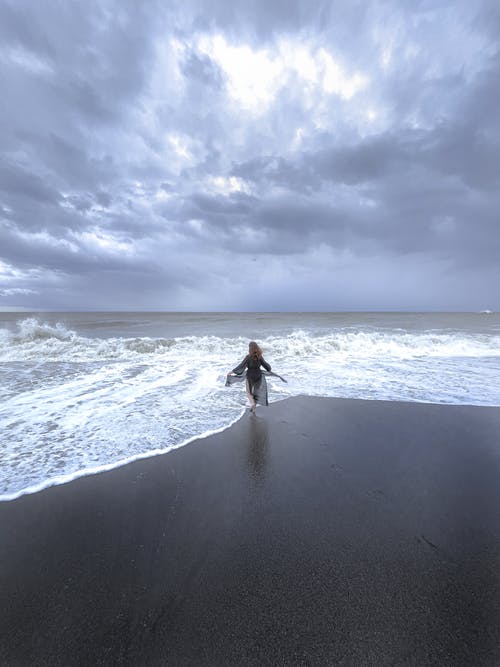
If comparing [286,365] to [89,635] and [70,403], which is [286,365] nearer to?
[70,403]

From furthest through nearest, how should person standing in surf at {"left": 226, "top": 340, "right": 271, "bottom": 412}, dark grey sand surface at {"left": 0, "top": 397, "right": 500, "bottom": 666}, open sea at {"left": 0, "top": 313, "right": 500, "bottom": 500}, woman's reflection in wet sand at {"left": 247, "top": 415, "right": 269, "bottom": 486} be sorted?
person standing in surf at {"left": 226, "top": 340, "right": 271, "bottom": 412}, open sea at {"left": 0, "top": 313, "right": 500, "bottom": 500}, woman's reflection in wet sand at {"left": 247, "top": 415, "right": 269, "bottom": 486}, dark grey sand surface at {"left": 0, "top": 397, "right": 500, "bottom": 666}

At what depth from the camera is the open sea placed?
5.09 m

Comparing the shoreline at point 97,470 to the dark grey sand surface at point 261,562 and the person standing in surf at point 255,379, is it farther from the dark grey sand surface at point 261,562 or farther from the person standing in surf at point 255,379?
the person standing in surf at point 255,379

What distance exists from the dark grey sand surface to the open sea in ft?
3.21

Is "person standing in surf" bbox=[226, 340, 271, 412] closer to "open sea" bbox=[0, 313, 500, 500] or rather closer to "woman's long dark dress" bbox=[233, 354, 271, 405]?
"woman's long dark dress" bbox=[233, 354, 271, 405]

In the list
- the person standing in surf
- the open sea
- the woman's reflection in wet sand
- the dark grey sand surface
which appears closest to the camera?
the dark grey sand surface

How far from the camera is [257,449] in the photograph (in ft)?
16.9

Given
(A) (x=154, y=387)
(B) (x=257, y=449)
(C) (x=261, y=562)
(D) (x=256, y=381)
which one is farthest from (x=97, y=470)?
(A) (x=154, y=387)

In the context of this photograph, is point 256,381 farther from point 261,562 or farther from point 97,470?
point 261,562

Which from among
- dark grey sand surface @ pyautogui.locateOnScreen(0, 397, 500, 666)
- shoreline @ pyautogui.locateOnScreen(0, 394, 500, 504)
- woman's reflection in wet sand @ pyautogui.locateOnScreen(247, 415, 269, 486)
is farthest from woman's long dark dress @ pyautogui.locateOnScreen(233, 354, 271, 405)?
dark grey sand surface @ pyautogui.locateOnScreen(0, 397, 500, 666)

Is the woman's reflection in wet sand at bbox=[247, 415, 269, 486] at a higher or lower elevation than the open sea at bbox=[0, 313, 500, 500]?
lower

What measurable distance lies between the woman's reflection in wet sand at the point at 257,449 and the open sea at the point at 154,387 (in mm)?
630

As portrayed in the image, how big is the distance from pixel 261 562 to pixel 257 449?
2368 millimetres

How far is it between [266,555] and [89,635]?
5.26ft
